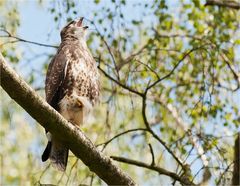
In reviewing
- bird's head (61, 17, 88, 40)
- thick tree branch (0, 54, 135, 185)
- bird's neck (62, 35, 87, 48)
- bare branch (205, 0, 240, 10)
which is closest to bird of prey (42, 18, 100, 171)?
bird's neck (62, 35, 87, 48)

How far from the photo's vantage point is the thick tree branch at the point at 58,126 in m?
4.13

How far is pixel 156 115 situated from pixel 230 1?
1.58 metres

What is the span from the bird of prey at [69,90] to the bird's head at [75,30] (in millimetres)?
555

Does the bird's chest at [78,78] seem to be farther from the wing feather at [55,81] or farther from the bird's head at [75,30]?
the bird's head at [75,30]

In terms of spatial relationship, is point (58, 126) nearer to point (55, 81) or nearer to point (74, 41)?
point (55, 81)

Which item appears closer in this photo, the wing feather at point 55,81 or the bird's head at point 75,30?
the wing feather at point 55,81

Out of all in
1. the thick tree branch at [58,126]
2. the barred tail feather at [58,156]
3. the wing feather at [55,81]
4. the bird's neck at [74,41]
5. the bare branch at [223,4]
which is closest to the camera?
the thick tree branch at [58,126]

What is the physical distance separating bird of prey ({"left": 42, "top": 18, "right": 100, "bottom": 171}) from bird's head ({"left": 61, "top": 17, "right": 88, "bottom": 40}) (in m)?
0.56

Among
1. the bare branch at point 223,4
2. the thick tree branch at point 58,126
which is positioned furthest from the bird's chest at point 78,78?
the bare branch at point 223,4

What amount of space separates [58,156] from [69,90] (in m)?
0.62

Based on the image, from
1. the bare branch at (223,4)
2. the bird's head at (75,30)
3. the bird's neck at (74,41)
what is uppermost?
the bare branch at (223,4)

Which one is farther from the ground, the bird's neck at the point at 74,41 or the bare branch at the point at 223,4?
the bare branch at the point at 223,4

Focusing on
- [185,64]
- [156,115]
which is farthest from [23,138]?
[185,64]

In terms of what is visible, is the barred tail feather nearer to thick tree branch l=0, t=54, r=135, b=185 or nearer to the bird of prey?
the bird of prey
